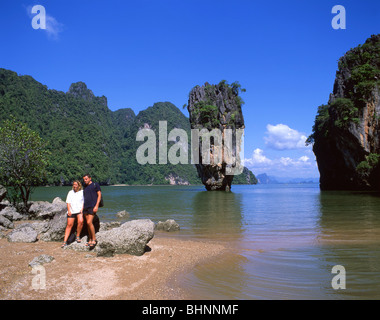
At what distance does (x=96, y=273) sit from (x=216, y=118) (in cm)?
4517

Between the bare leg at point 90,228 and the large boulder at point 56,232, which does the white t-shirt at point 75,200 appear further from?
the large boulder at point 56,232

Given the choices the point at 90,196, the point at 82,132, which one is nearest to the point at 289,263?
the point at 90,196

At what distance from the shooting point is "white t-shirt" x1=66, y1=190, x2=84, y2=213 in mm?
7234

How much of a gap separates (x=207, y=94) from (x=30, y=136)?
40316 millimetres

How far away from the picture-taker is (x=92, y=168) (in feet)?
313

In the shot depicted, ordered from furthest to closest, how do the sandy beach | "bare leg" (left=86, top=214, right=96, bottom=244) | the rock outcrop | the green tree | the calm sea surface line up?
the green tree < "bare leg" (left=86, top=214, right=96, bottom=244) < the rock outcrop < the calm sea surface < the sandy beach

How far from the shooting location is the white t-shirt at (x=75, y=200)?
285 inches

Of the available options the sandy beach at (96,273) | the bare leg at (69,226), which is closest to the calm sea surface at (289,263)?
the sandy beach at (96,273)

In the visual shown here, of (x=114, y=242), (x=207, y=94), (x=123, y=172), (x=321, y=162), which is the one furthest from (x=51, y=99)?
(x=114, y=242)

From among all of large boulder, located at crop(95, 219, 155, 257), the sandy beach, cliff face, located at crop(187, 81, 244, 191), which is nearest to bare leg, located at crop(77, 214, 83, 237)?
the sandy beach

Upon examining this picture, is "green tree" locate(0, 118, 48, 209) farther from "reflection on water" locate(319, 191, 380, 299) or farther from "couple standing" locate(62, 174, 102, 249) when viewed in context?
"reflection on water" locate(319, 191, 380, 299)

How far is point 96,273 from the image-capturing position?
525 cm

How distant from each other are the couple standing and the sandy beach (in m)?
0.52
